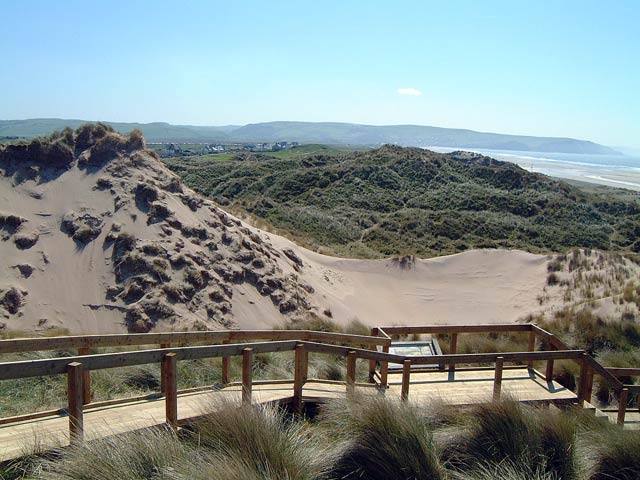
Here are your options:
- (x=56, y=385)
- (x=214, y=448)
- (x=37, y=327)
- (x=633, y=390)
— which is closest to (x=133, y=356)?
(x=214, y=448)

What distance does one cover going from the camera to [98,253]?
45.4 feet

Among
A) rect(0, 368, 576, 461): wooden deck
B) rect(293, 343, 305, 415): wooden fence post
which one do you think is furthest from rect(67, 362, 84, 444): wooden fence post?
rect(293, 343, 305, 415): wooden fence post

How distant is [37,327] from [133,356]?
8.19 meters

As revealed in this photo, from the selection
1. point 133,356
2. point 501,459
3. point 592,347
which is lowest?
point 592,347

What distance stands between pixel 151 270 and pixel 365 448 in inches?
398

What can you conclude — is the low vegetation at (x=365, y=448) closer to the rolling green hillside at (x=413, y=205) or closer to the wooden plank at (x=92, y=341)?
the wooden plank at (x=92, y=341)

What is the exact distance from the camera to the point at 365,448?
4660mm

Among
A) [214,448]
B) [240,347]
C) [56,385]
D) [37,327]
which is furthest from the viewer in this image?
[37,327]

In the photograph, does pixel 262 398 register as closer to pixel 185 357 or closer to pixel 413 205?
pixel 185 357

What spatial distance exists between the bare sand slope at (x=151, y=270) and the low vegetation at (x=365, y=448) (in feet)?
27.2

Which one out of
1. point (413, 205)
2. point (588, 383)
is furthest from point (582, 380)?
point (413, 205)

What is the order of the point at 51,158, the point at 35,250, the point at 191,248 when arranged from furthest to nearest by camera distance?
1. the point at 51,158
2. the point at 191,248
3. the point at 35,250

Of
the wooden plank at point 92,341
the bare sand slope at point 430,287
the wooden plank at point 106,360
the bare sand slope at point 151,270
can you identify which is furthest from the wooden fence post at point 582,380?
the bare sand slope at point 430,287

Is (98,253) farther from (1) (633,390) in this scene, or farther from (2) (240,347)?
(1) (633,390)
